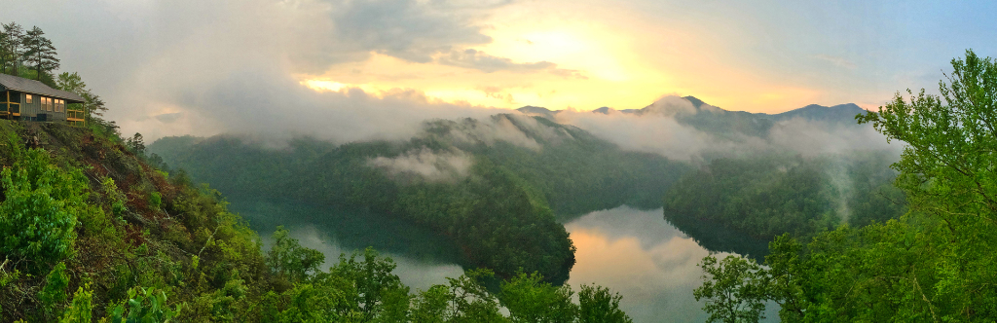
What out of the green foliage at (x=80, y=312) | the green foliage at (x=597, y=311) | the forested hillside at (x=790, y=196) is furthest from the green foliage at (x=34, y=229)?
the forested hillside at (x=790, y=196)

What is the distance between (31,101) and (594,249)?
2474 inches

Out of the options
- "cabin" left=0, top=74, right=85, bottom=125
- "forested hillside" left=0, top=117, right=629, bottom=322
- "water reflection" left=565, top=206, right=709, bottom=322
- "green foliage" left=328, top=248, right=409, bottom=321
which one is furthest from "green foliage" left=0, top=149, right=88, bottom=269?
"water reflection" left=565, top=206, right=709, bottom=322

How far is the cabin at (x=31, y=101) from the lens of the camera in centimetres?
1934

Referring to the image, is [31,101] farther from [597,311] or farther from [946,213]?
[946,213]

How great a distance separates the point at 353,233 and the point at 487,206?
76.9ft

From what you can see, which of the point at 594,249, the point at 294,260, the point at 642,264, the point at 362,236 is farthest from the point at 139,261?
the point at 362,236

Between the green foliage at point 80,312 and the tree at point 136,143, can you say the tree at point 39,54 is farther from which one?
the green foliage at point 80,312

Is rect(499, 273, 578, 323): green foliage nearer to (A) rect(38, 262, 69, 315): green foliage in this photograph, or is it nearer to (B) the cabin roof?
(A) rect(38, 262, 69, 315): green foliage

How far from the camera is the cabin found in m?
19.3

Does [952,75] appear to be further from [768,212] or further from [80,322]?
[768,212]

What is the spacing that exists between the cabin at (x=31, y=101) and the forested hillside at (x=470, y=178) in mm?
45388

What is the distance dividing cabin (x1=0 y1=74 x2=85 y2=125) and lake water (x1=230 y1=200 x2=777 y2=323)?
3217 cm

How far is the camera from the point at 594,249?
2709 inches

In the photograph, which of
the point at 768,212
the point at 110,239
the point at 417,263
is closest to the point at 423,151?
the point at 417,263
